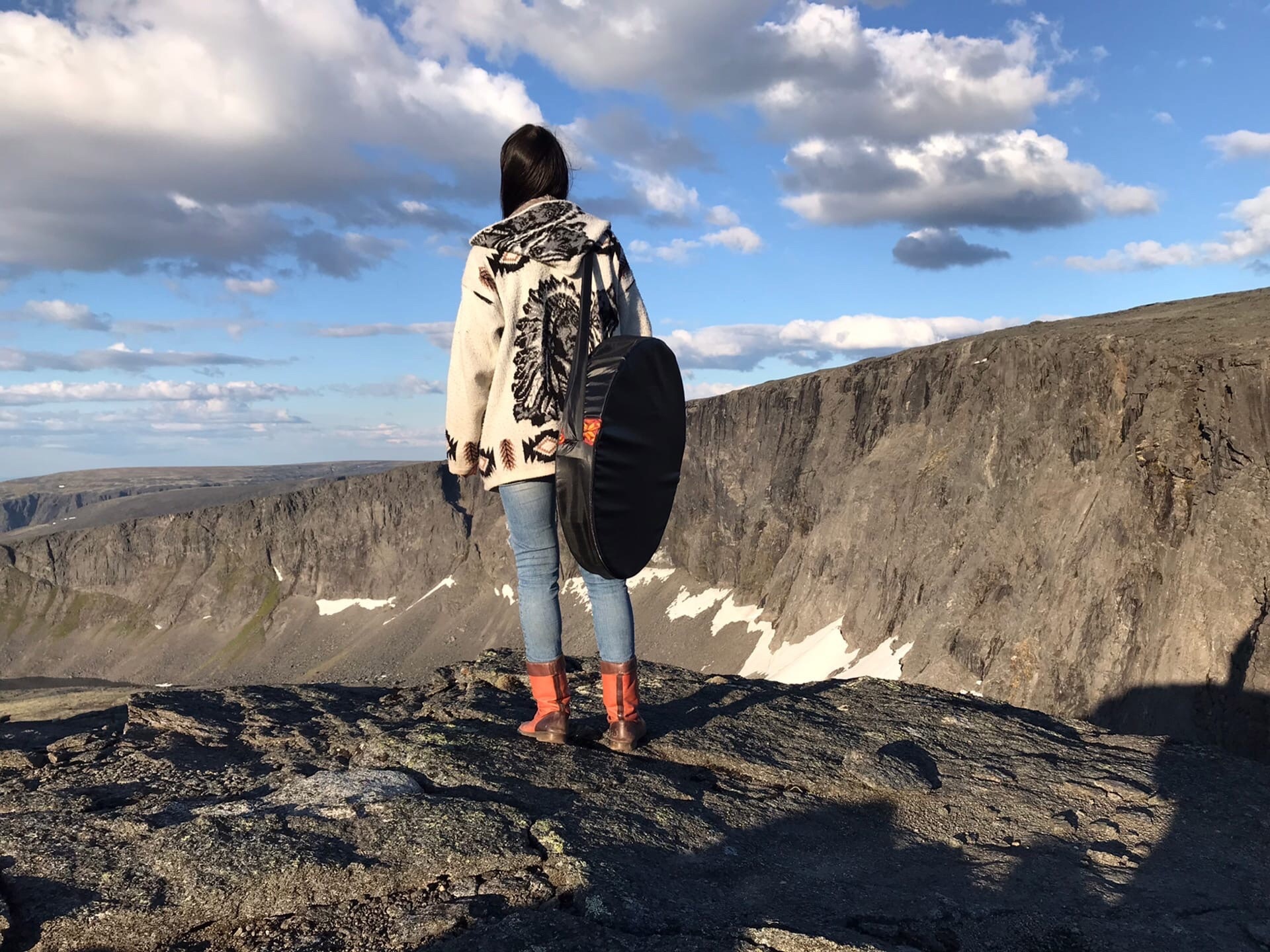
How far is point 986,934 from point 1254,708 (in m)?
27.5

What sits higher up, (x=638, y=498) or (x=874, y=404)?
(x=874, y=404)

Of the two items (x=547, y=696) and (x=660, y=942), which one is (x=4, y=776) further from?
(x=660, y=942)

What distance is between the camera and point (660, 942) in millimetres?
3068

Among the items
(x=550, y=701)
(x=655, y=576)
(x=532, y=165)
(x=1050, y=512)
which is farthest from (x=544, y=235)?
(x=655, y=576)

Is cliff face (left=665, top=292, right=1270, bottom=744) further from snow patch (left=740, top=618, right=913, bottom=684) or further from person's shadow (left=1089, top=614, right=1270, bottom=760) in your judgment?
snow patch (left=740, top=618, right=913, bottom=684)

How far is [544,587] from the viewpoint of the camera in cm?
542

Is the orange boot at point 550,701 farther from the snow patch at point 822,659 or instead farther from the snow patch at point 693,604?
the snow patch at point 693,604

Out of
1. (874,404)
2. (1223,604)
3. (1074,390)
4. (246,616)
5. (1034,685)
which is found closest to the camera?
(1223,604)

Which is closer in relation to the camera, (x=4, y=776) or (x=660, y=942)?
(x=660, y=942)

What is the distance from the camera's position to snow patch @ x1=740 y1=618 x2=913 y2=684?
50.2 meters

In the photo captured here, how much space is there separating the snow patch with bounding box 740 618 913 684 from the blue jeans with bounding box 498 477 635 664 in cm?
4445

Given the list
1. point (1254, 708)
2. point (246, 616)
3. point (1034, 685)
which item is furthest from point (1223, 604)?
point (246, 616)

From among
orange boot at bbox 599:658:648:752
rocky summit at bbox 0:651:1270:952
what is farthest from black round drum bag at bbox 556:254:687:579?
rocky summit at bbox 0:651:1270:952

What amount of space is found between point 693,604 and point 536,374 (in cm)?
7240
